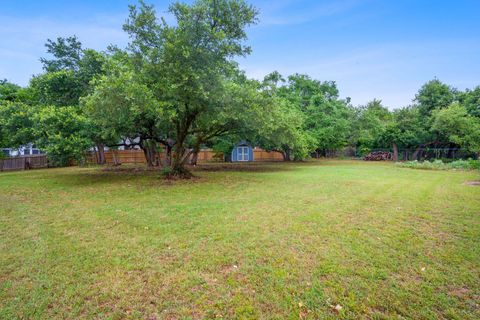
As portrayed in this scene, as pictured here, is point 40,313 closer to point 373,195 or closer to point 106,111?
point 106,111

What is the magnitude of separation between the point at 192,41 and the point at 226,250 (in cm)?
698

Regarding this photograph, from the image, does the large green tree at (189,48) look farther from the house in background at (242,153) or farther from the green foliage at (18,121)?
the house in background at (242,153)

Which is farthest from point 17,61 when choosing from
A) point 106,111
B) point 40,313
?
point 40,313

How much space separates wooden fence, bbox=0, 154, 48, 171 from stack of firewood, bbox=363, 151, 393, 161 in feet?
99.9

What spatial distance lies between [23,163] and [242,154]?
1935 cm

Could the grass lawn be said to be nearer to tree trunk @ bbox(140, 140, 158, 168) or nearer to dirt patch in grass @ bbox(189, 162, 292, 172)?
dirt patch in grass @ bbox(189, 162, 292, 172)

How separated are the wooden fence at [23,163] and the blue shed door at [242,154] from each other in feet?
58.0

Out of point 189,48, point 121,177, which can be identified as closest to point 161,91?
point 189,48

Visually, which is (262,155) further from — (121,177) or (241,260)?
(241,260)

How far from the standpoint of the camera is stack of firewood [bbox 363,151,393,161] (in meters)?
27.0

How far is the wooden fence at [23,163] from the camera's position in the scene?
1705 cm

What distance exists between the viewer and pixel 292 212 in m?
5.46

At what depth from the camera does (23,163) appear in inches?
705

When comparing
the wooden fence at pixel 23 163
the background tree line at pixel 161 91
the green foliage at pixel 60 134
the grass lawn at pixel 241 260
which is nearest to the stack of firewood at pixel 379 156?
the background tree line at pixel 161 91
